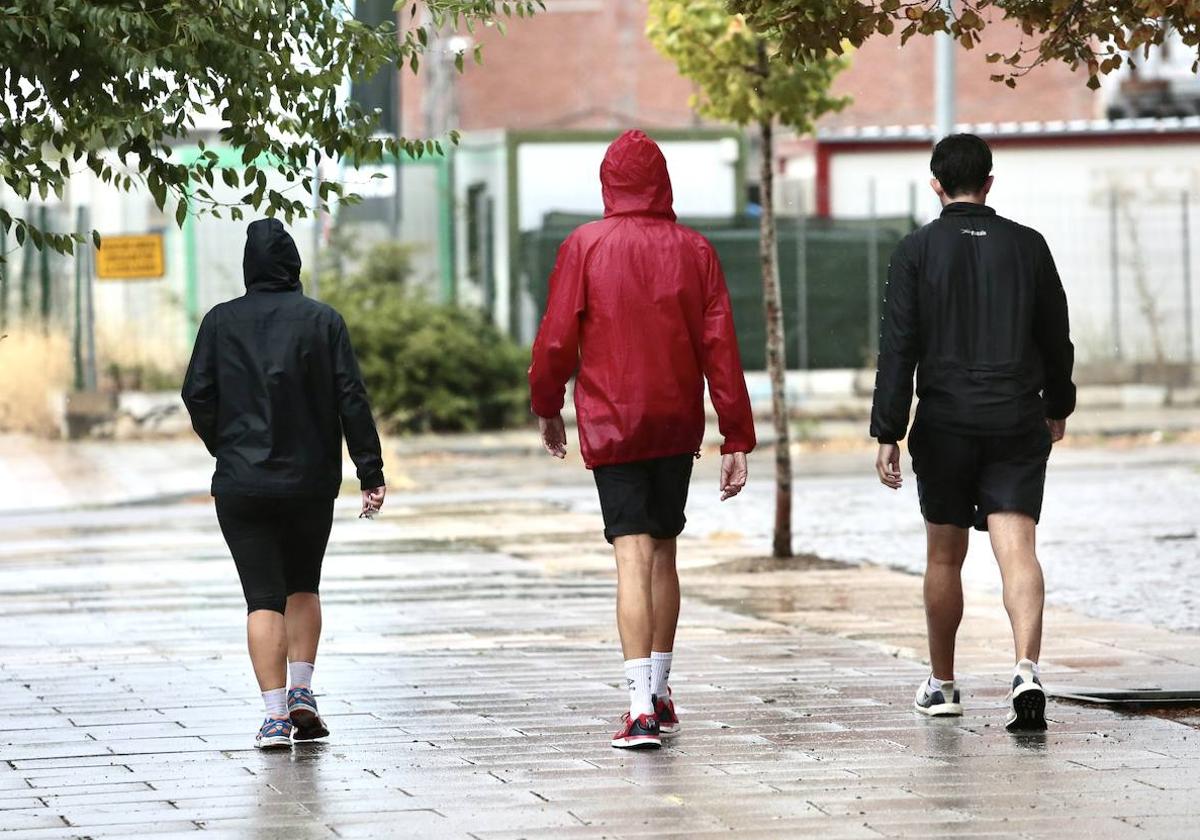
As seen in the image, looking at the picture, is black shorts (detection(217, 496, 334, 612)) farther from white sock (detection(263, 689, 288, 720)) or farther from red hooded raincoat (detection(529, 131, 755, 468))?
red hooded raincoat (detection(529, 131, 755, 468))

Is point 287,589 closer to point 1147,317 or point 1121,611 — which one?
point 1121,611

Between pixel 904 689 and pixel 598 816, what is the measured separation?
103 inches

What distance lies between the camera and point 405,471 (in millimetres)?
22656

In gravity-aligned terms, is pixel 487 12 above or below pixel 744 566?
above

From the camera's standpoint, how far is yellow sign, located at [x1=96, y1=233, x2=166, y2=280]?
24562 millimetres

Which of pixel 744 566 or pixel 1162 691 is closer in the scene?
pixel 1162 691

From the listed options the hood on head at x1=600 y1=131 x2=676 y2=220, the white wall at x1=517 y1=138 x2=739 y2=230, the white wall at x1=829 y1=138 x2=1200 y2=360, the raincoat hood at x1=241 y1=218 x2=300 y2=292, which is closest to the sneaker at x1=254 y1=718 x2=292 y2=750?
the raincoat hood at x1=241 y1=218 x2=300 y2=292

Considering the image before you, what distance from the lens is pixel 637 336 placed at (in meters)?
7.42

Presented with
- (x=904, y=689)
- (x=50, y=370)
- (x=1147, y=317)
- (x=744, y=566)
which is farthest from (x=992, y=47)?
(x=904, y=689)

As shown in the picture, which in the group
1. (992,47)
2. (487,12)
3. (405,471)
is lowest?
(405,471)

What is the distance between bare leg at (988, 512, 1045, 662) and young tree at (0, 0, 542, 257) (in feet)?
8.10

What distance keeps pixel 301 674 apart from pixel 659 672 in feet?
3.91

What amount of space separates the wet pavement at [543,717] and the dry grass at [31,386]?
463 inches

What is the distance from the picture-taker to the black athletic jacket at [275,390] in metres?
7.53
